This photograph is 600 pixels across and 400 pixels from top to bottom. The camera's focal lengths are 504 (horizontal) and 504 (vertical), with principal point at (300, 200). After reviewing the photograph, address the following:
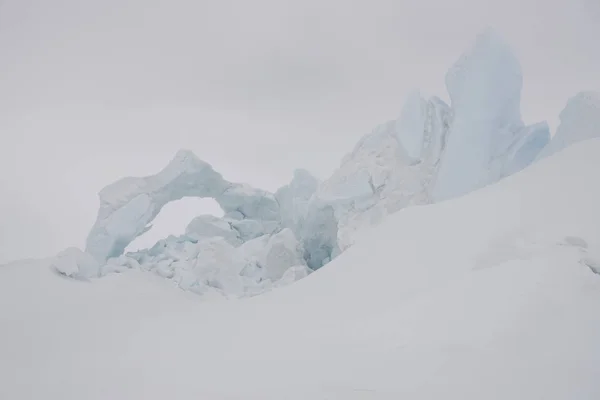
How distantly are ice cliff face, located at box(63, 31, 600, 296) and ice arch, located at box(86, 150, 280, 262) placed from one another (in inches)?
1.3

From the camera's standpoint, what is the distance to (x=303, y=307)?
5.43 metres

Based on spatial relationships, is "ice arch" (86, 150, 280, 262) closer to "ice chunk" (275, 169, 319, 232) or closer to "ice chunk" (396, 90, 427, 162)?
"ice chunk" (275, 169, 319, 232)

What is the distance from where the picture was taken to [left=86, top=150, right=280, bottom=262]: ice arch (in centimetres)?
1345

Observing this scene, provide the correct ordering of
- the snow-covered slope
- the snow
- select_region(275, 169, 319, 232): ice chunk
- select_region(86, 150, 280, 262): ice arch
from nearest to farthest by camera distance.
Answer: the snow-covered slope → the snow → select_region(86, 150, 280, 262): ice arch → select_region(275, 169, 319, 232): ice chunk

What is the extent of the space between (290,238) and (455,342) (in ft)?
36.7

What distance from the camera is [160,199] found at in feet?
48.3

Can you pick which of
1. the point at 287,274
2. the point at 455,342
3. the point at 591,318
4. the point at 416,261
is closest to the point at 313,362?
the point at 455,342

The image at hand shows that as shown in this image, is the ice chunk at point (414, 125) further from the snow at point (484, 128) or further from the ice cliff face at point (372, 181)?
the snow at point (484, 128)

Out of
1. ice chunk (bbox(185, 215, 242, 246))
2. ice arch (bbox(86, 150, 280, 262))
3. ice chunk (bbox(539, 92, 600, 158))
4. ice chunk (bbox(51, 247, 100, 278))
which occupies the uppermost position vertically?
ice chunk (bbox(539, 92, 600, 158))

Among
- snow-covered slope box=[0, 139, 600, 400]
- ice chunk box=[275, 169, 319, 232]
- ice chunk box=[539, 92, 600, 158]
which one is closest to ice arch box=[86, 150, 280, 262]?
ice chunk box=[275, 169, 319, 232]

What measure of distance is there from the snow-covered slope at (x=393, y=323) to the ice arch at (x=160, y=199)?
5.46 m

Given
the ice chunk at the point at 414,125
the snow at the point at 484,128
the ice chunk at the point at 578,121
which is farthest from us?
the ice chunk at the point at 414,125

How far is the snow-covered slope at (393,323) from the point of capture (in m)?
2.77

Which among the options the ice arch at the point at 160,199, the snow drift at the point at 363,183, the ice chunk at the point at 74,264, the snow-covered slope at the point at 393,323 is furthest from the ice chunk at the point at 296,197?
the snow-covered slope at the point at 393,323
